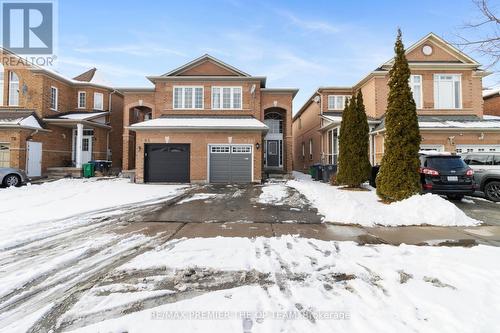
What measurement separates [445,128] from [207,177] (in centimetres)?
1431

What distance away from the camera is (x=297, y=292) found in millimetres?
3000

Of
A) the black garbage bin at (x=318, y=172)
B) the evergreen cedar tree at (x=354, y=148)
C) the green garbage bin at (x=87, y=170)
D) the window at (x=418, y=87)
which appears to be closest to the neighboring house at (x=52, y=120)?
the green garbage bin at (x=87, y=170)

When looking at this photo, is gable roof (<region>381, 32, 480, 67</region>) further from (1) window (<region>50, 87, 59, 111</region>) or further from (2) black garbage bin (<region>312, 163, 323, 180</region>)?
(1) window (<region>50, 87, 59, 111</region>)

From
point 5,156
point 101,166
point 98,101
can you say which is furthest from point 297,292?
point 98,101

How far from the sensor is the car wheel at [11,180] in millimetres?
12773

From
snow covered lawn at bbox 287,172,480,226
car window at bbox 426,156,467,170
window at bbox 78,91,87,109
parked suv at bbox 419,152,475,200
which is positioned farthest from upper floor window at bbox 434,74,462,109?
window at bbox 78,91,87,109

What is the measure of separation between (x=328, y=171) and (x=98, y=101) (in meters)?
20.5

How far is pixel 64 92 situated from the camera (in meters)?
20.9

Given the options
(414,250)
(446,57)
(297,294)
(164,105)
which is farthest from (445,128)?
(164,105)

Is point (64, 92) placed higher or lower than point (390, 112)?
higher

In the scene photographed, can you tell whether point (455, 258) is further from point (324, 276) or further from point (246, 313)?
point (246, 313)

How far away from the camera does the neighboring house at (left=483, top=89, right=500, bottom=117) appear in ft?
68.9

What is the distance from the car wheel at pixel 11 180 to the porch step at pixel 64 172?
5.17 meters

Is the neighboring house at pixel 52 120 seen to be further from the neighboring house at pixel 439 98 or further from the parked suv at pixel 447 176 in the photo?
the parked suv at pixel 447 176
